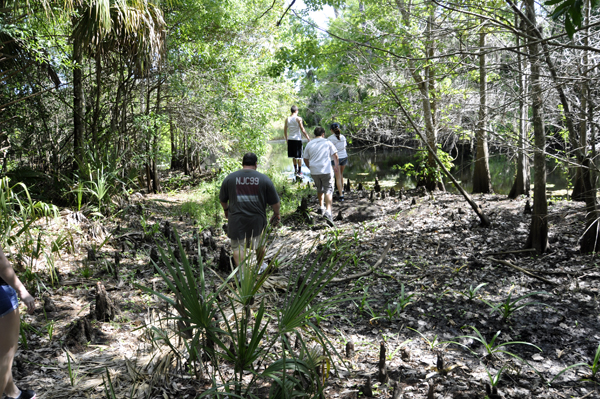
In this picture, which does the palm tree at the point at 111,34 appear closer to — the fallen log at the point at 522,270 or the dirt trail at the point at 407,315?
the dirt trail at the point at 407,315

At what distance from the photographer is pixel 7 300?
8.04ft

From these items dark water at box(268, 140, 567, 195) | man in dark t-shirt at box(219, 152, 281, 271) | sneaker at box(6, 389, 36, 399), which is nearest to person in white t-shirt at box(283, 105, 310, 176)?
dark water at box(268, 140, 567, 195)

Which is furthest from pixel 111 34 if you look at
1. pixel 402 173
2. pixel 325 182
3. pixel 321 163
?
pixel 402 173

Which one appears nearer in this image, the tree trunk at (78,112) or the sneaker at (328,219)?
the tree trunk at (78,112)

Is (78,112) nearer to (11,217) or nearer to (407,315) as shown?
(11,217)

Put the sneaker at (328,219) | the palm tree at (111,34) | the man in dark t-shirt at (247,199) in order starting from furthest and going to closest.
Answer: the sneaker at (328,219), the palm tree at (111,34), the man in dark t-shirt at (247,199)

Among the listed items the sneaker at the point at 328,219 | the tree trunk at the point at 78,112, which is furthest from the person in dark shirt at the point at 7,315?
the sneaker at the point at 328,219

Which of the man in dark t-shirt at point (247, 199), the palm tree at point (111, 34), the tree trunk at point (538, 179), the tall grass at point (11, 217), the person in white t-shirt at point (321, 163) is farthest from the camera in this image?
the person in white t-shirt at point (321, 163)

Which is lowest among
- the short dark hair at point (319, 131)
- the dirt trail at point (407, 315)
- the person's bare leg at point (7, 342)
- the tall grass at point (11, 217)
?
the dirt trail at point (407, 315)

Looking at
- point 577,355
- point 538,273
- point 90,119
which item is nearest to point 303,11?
point 90,119

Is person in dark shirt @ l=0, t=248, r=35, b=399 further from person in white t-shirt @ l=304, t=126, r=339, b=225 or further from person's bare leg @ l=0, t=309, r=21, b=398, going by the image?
person in white t-shirt @ l=304, t=126, r=339, b=225

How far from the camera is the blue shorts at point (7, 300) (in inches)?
95.5

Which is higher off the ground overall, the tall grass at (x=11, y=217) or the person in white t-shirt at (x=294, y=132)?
the person in white t-shirt at (x=294, y=132)

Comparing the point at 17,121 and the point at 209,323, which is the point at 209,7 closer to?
the point at 17,121
